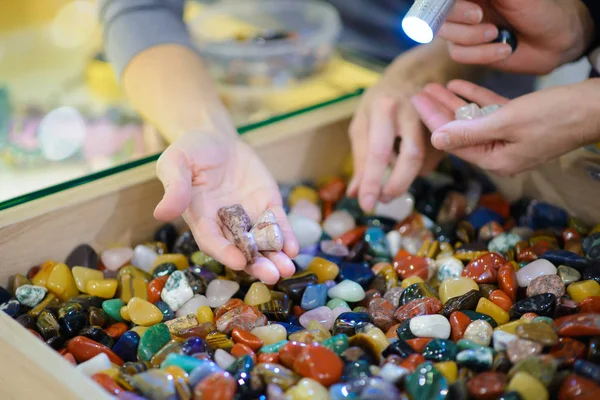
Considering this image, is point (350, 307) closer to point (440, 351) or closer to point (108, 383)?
point (440, 351)

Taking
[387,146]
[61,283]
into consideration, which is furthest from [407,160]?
[61,283]

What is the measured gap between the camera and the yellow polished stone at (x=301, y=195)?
0.99 m

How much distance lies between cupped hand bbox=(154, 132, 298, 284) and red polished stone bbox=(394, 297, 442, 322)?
129 mm

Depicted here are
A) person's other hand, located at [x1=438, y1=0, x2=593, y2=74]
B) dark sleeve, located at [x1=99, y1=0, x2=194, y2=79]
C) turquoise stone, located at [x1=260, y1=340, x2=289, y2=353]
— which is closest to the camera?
turquoise stone, located at [x1=260, y1=340, x2=289, y2=353]

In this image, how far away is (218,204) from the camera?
2.64 feet

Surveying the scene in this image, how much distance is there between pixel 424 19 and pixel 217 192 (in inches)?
12.4

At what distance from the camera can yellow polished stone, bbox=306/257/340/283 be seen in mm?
823

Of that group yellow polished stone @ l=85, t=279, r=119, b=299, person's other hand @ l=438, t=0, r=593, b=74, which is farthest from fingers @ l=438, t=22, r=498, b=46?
yellow polished stone @ l=85, t=279, r=119, b=299

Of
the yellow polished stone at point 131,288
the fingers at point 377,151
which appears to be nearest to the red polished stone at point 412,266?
the fingers at point 377,151

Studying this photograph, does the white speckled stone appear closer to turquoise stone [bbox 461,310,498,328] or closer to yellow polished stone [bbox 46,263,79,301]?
turquoise stone [bbox 461,310,498,328]

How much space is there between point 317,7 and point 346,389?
931 millimetres

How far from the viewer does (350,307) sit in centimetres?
79

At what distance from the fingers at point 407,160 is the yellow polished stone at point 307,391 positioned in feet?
1.26

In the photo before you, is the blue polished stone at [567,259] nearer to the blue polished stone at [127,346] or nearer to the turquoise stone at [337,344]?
the turquoise stone at [337,344]
